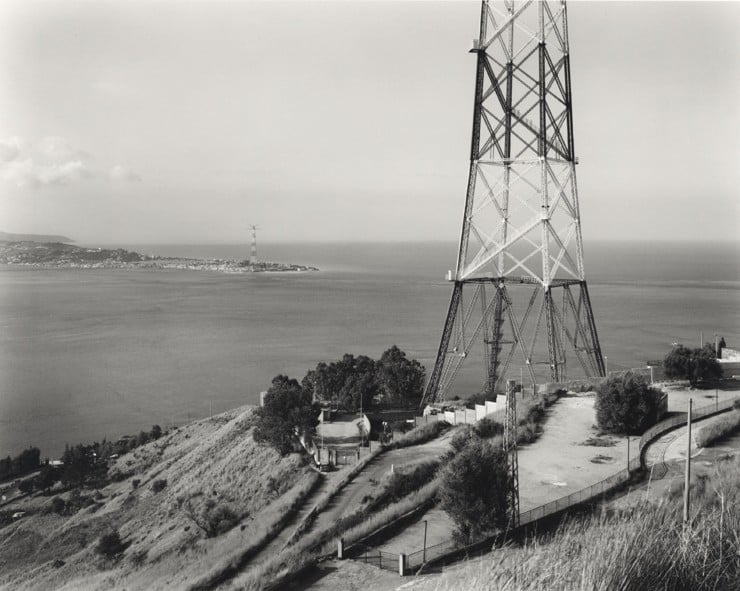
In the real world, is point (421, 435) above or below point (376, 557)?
below

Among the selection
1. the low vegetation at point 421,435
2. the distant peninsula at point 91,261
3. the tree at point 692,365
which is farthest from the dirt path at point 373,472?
the distant peninsula at point 91,261

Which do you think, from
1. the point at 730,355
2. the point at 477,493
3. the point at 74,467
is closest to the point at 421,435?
the point at 477,493

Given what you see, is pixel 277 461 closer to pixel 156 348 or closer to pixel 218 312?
pixel 156 348

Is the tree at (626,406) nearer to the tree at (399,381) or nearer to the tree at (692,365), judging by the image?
the tree at (692,365)

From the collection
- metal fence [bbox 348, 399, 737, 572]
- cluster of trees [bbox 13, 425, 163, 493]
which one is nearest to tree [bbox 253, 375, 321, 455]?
cluster of trees [bbox 13, 425, 163, 493]

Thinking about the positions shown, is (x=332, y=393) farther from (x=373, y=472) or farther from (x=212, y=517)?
(x=373, y=472)

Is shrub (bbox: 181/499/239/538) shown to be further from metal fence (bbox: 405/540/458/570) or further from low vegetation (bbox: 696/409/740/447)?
low vegetation (bbox: 696/409/740/447)
